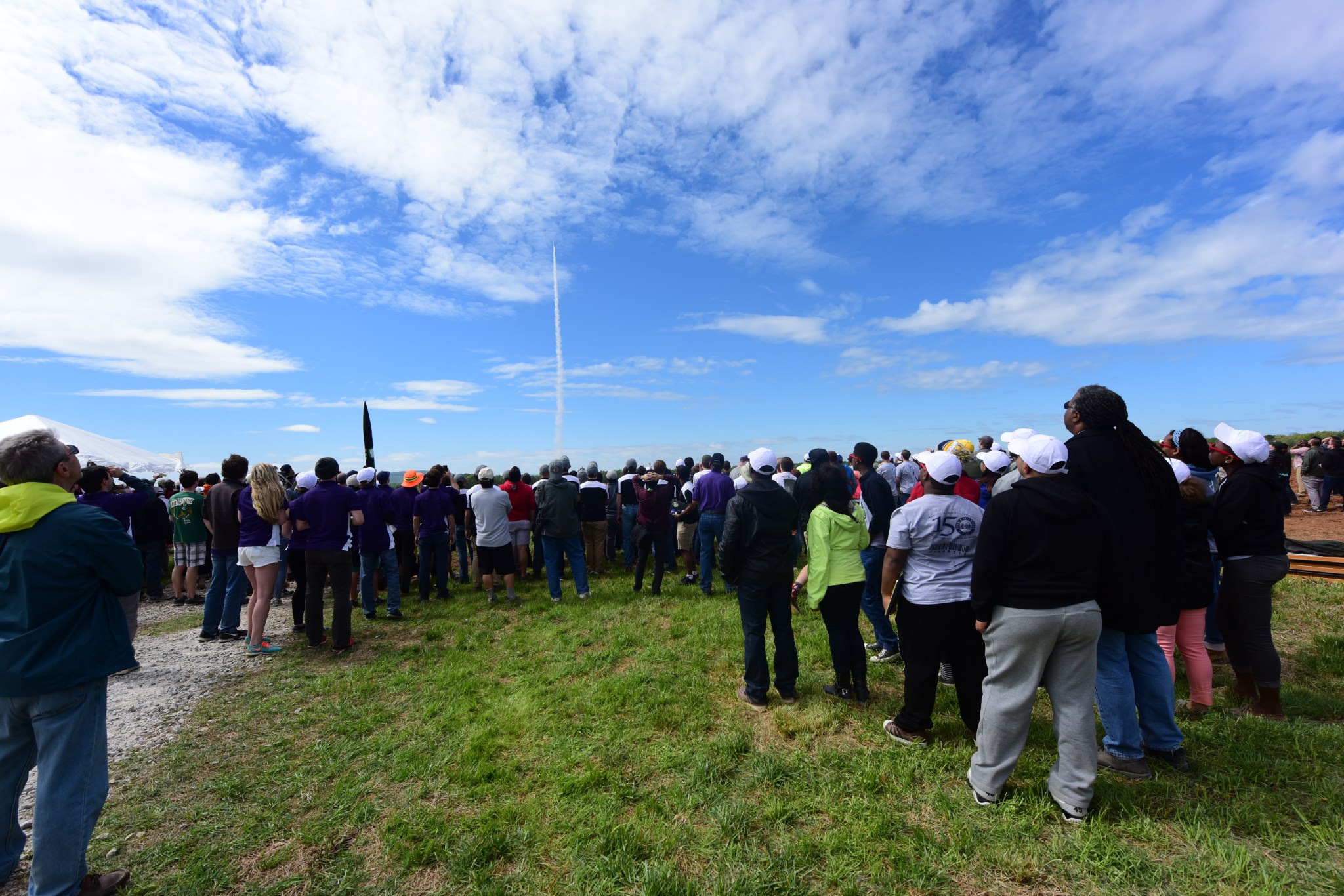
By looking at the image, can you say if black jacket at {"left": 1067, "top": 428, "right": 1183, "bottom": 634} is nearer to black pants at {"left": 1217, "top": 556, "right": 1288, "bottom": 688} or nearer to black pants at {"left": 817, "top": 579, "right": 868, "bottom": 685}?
black pants at {"left": 1217, "top": 556, "right": 1288, "bottom": 688}

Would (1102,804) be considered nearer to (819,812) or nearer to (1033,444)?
(819,812)

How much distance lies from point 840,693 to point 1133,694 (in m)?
2.20

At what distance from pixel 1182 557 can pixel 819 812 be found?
287 centimetres

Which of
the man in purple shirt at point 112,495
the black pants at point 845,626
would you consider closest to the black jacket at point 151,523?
the man in purple shirt at point 112,495

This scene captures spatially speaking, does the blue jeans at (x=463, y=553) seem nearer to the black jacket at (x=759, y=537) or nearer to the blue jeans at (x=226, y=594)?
the blue jeans at (x=226, y=594)

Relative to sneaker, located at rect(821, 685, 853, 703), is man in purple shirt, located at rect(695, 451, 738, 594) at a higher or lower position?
higher

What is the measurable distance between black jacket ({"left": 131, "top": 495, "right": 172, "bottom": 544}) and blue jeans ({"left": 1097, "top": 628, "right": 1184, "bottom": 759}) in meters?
→ 13.3

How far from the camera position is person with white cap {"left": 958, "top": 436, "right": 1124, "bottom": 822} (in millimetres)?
3104

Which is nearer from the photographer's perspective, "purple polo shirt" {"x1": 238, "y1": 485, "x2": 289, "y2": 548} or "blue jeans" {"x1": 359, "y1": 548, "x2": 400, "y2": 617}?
"purple polo shirt" {"x1": 238, "y1": 485, "x2": 289, "y2": 548}

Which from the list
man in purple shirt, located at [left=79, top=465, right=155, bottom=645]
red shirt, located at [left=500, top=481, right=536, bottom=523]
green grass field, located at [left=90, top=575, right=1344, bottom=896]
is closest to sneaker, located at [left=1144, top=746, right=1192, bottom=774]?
green grass field, located at [left=90, top=575, right=1344, bottom=896]

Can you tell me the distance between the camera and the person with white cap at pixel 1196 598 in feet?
13.9

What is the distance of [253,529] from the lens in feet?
22.3

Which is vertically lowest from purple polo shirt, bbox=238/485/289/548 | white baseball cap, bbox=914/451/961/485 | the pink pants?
the pink pants

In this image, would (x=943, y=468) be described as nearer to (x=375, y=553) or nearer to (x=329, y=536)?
(x=329, y=536)
